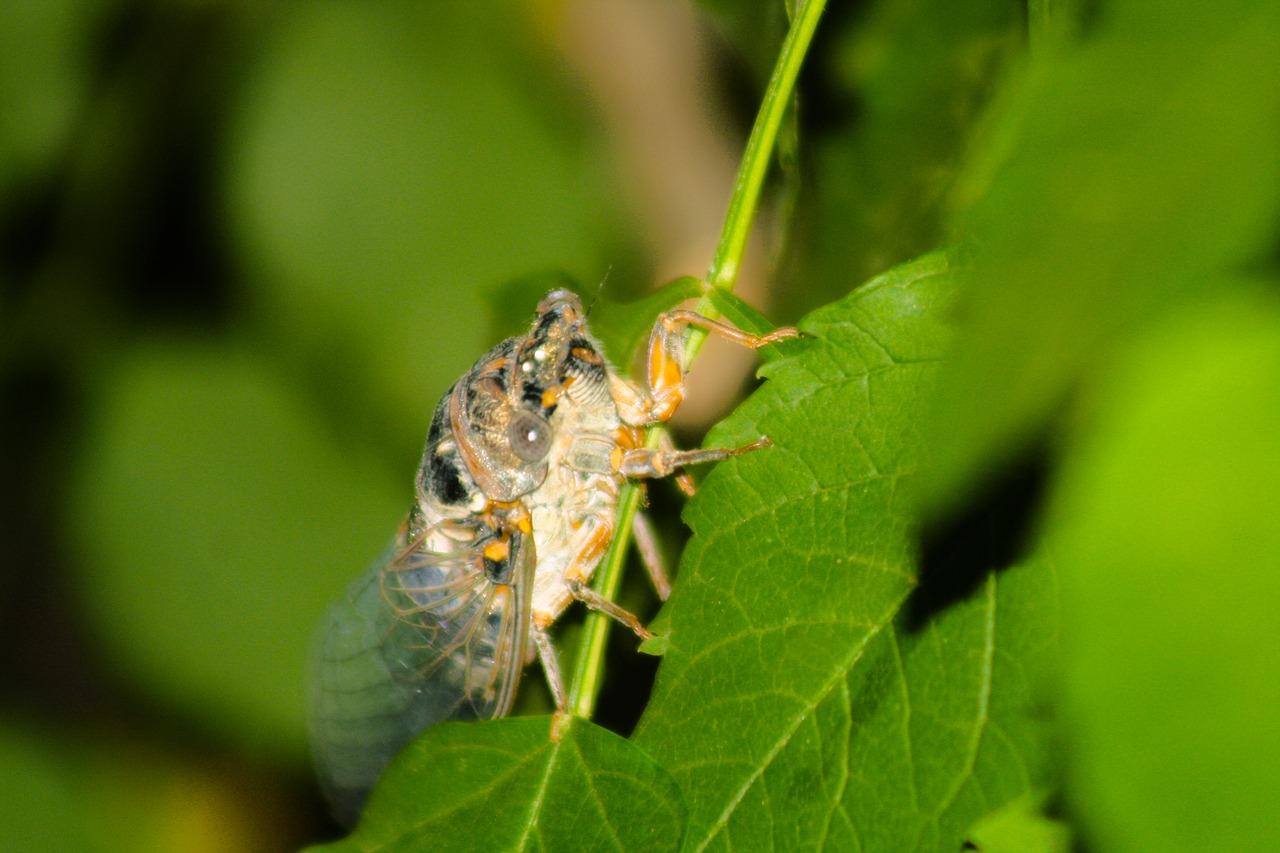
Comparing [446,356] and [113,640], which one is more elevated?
[446,356]

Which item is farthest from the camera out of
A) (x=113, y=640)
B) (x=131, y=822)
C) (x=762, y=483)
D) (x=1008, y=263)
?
(x=113, y=640)

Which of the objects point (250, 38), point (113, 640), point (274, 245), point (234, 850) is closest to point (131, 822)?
point (234, 850)

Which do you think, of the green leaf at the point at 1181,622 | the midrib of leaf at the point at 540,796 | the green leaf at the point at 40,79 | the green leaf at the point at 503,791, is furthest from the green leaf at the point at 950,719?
the green leaf at the point at 40,79

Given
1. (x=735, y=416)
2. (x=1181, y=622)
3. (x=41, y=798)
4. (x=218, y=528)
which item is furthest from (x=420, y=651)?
(x=1181, y=622)

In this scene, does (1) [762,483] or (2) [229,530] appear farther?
(2) [229,530]

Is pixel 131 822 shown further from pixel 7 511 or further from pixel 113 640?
pixel 7 511

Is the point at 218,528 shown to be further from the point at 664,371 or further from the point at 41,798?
the point at 664,371

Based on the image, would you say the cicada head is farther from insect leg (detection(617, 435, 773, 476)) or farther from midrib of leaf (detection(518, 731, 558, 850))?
midrib of leaf (detection(518, 731, 558, 850))

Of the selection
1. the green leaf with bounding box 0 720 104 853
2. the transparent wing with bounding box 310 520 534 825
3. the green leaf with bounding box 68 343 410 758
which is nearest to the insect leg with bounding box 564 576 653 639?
the transparent wing with bounding box 310 520 534 825
